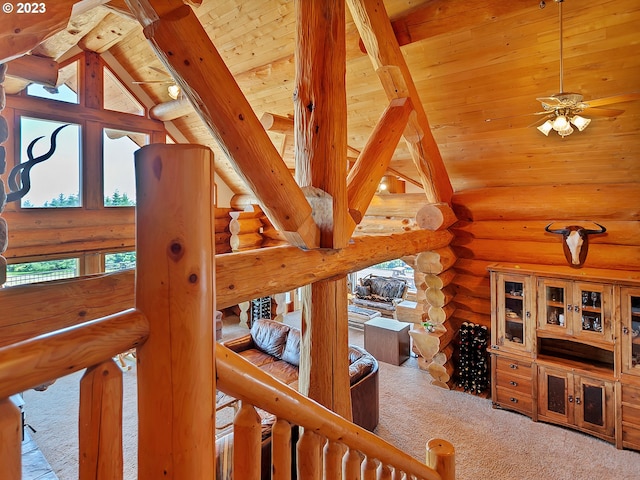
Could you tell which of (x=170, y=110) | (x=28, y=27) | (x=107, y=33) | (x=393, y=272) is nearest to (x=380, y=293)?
(x=393, y=272)

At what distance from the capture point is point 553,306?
163 inches

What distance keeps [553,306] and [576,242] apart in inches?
31.7

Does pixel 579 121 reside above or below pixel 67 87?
below

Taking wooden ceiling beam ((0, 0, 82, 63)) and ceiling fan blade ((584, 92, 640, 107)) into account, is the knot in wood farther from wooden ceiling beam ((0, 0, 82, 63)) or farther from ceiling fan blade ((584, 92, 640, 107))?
ceiling fan blade ((584, 92, 640, 107))

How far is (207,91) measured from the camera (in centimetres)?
190

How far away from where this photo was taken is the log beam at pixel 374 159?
3191mm

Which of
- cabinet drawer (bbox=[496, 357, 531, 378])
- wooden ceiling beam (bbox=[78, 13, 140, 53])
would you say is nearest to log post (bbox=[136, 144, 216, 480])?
cabinet drawer (bbox=[496, 357, 531, 378])

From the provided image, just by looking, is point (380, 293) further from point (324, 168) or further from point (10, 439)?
point (10, 439)

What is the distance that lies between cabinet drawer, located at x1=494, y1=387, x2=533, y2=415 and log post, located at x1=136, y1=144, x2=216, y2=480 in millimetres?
4745

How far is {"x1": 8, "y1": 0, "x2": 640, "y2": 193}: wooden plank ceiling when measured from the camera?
3176 millimetres

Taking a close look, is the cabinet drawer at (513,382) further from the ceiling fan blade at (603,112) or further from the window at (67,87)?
the window at (67,87)

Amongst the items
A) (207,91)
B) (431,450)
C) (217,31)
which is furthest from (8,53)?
(217,31)

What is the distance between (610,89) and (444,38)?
166 cm

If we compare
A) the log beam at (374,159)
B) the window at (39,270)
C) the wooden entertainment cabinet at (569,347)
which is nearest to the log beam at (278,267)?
the log beam at (374,159)
